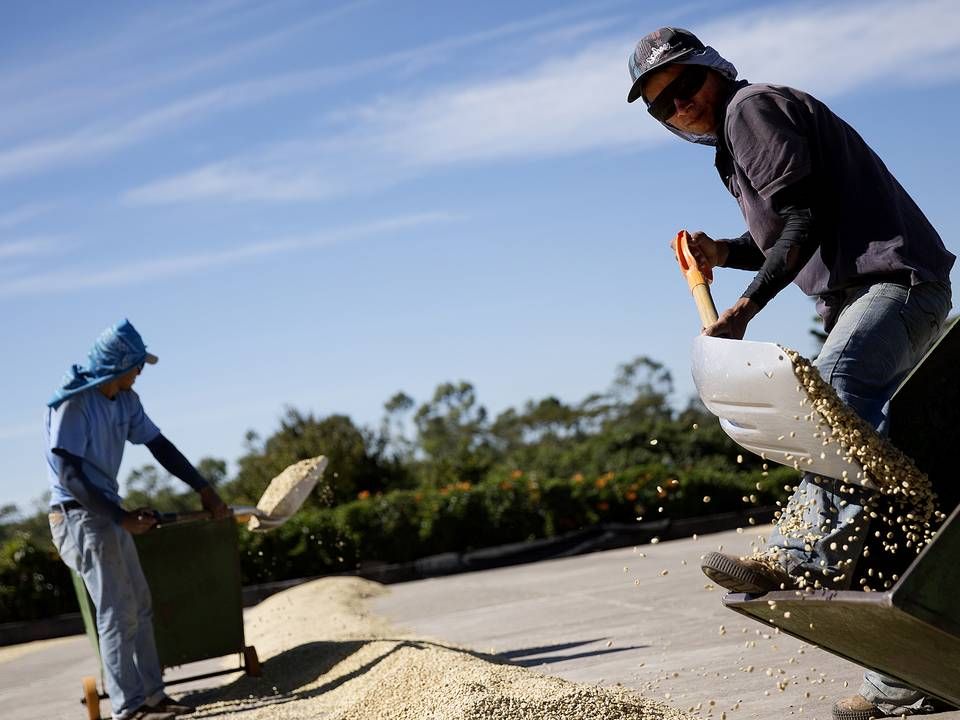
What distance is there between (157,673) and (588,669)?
2.19 metres

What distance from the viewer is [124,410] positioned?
609 centimetres

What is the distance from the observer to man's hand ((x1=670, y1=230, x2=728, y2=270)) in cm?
366

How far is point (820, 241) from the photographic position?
3408 mm

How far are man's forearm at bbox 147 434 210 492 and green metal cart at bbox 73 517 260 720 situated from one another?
9.1 inches

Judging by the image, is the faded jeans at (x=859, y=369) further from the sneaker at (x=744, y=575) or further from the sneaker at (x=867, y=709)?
the sneaker at (x=867, y=709)

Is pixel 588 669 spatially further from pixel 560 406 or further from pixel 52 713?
pixel 560 406

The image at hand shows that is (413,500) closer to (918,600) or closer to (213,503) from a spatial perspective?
(213,503)

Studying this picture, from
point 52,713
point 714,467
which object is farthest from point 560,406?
point 52,713

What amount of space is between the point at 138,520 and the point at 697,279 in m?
3.47

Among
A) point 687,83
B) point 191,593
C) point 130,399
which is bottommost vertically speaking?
point 191,593

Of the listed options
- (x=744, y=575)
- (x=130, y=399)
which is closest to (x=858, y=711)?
(x=744, y=575)

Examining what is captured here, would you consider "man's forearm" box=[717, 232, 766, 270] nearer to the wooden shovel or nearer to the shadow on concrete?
the shadow on concrete

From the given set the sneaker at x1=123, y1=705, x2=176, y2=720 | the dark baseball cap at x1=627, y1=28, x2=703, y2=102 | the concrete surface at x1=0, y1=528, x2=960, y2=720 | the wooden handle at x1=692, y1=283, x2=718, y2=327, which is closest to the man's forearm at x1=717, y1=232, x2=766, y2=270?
the wooden handle at x1=692, y1=283, x2=718, y2=327

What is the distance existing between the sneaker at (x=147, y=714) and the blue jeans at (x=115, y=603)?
0.08 ft
